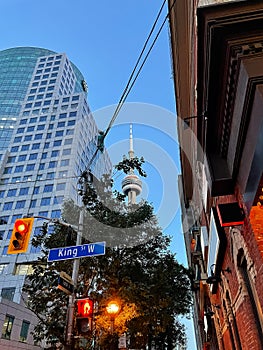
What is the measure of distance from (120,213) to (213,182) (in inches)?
500

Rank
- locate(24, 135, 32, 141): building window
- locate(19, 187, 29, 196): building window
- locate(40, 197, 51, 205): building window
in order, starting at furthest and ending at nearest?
locate(24, 135, 32, 141): building window < locate(19, 187, 29, 196): building window < locate(40, 197, 51, 205): building window

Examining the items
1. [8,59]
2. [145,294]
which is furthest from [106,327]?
[8,59]

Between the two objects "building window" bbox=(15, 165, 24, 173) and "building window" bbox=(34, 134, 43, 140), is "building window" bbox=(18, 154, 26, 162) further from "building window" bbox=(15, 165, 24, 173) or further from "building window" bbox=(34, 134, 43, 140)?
"building window" bbox=(34, 134, 43, 140)

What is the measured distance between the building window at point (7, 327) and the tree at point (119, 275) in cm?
1810

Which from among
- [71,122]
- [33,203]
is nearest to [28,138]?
[71,122]

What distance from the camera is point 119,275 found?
54.1 feet

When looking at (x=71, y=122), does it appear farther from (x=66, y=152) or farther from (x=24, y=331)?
(x=24, y=331)

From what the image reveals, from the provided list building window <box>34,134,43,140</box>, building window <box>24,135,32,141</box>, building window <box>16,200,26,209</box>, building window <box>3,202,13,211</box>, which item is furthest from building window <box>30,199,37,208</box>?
building window <box>24,135,32,141</box>

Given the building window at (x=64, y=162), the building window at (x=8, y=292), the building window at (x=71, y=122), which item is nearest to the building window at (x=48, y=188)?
the building window at (x=64, y=162)

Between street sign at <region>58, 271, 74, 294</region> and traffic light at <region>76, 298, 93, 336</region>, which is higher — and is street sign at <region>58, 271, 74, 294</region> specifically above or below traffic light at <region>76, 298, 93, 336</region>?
above

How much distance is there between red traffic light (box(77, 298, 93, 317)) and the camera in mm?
8873

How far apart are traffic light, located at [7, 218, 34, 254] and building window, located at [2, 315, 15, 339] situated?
2856 cm

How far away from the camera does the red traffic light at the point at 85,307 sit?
29.1 ft

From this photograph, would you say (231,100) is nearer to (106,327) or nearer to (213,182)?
(213,182)
